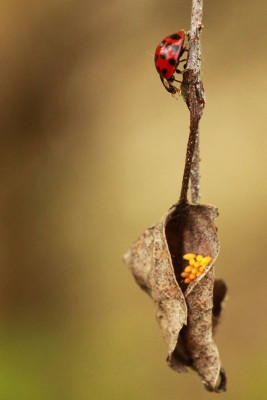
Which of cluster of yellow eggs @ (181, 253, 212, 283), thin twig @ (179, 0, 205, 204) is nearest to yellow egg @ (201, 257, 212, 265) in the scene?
cluster of yellow eggs @ (181, 253, 212, 283)

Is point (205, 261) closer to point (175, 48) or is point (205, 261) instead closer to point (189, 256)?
point (189, 256)

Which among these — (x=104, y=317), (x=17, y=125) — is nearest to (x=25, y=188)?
(x=17, y=125)

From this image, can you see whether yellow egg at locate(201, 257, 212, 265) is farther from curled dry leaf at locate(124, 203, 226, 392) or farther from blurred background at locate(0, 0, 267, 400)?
blurred background at locate(0, 0, 267, 400)

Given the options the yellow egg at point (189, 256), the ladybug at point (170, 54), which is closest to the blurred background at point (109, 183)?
the ladybug at point (170, 54)

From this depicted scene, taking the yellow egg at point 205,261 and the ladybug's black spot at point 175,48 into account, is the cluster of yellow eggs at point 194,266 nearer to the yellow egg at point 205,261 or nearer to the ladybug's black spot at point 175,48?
the yellow egg at point 205,261

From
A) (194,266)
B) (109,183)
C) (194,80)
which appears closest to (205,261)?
(194,266)

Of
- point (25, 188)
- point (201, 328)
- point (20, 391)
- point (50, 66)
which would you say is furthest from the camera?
point (25, 188)

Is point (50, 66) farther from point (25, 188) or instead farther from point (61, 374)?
point (61, 374)

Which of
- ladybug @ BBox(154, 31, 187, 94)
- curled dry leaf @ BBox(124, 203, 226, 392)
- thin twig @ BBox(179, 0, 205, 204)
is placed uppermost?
ladybug @ BBox(154, 31, 187, 94)
